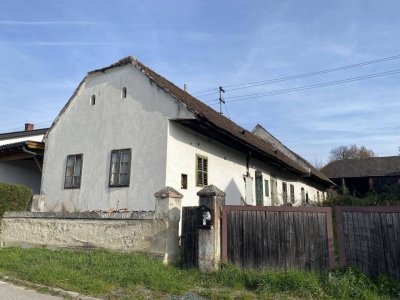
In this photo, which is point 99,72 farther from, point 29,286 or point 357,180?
point 357,180

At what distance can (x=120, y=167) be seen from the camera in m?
11.8

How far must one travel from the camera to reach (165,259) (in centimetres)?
823

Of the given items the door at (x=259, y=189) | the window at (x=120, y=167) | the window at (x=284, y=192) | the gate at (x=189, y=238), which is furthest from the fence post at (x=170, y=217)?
the window at (x=284, y=192)

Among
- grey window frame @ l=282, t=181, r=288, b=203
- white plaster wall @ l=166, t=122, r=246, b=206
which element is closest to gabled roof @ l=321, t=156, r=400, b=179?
grey window frame @ l=282, t=181, r=288, b=203

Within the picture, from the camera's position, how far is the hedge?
38.4ft

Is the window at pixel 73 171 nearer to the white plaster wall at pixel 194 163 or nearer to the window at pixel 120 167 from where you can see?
the window at pixel 120 167

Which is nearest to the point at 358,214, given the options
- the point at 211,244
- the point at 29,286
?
the point at 211,244

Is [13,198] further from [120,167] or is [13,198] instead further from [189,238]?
[189,238]

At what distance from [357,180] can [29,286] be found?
126 ft

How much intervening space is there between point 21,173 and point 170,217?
12148 mm

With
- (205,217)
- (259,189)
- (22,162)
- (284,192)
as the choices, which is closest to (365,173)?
(284,192)

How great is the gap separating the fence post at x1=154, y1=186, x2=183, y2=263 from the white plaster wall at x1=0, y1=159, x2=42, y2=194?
37.2 ft

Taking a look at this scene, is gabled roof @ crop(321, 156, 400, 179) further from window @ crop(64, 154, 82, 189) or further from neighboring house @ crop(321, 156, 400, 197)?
window @ crop(64, 154, 82, 189)

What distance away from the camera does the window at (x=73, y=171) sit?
41.9 feet
